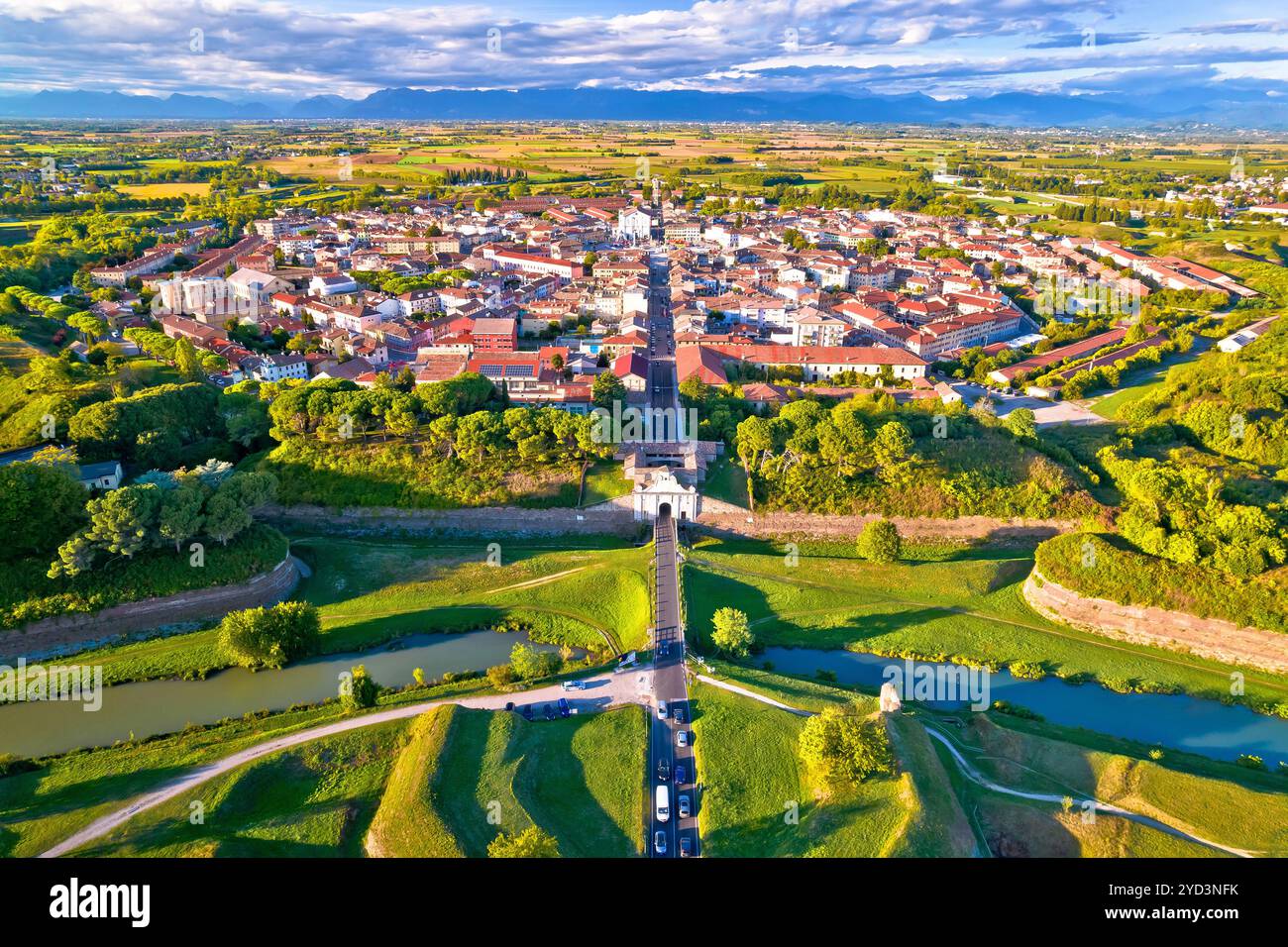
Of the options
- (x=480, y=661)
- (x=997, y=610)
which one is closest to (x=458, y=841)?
(x=480, y=661)

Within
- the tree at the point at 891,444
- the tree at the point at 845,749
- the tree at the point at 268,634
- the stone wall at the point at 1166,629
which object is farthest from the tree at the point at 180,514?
the stone wall at the point at 1166,629

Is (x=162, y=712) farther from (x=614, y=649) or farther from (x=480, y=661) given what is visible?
(x=614, y=649)

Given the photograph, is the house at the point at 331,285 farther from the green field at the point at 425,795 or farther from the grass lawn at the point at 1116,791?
the grass lawn at the point at 1116,791

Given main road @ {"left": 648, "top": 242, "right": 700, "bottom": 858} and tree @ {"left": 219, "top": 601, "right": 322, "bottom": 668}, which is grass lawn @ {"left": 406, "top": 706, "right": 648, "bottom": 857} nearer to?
main road @ {"left": 648, "top": 242, "right": 700, "bottom": 858}

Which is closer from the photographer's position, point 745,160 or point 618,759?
point 618,759

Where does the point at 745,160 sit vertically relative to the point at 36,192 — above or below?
above
